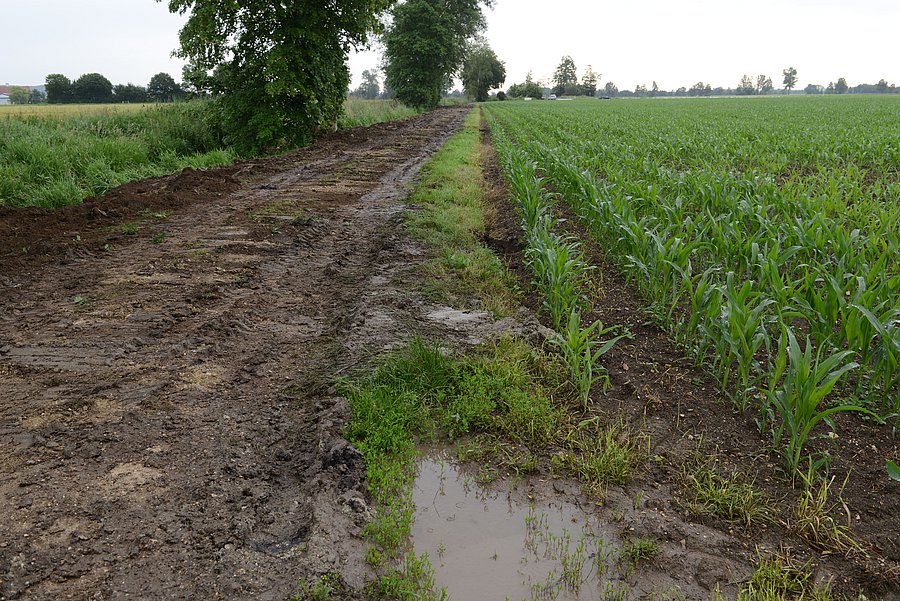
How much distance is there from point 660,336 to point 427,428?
2.22 metres

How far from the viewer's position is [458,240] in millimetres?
7270

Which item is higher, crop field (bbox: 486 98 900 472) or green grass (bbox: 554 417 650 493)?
crop field (bbox: 486 98 900 472)

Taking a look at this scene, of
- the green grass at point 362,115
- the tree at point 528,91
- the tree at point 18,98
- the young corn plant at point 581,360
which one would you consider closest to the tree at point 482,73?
the tree at point 528,91

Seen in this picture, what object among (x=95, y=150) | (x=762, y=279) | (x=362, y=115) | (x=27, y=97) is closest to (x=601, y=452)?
(x=762, y=279)

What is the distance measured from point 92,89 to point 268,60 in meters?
21.9

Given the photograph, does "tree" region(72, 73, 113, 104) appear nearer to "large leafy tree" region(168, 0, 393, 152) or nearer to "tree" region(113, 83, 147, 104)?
"tree" region(113, 83, 147, 104)

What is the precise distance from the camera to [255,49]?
51.0 feet

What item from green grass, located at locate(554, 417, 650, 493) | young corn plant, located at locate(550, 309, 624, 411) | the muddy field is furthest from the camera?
young corn plant, located at locate(550, 309, 624, 411)

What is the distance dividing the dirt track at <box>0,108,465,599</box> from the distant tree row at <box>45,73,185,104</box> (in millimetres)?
26645

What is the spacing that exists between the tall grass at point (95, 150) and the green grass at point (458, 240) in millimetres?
5308

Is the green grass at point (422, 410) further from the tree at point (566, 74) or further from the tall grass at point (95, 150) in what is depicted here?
the tree at point (566, 74)

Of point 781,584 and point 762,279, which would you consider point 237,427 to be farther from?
point 762,279

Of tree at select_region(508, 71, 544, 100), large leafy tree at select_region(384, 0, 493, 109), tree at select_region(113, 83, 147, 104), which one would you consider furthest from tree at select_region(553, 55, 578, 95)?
tree at select_region(113, 83, 147, 104)

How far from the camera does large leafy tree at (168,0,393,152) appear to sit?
14.6 m
